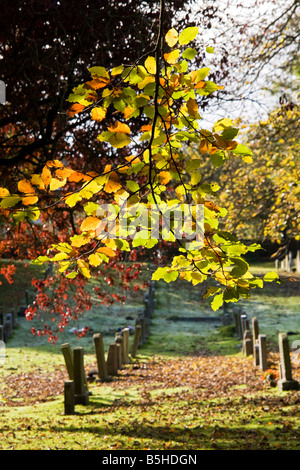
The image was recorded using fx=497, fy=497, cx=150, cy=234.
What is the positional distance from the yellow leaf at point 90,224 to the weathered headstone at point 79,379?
6.48 m

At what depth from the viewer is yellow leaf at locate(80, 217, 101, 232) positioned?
2.78m

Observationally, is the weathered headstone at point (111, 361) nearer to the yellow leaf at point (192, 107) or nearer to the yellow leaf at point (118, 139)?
the yellow leaf at point (118, 139)

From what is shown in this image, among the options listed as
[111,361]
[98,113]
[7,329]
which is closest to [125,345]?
[111,361]

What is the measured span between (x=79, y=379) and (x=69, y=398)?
64 cm

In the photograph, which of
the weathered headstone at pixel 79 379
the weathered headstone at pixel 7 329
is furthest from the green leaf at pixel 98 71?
the weathered headstone at pixel 7 329

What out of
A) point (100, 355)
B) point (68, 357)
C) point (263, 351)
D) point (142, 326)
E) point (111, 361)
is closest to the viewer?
point (68, 357)

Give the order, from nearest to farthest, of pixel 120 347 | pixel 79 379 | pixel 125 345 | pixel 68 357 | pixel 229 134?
pixel 229 134 → pixel 79 379 → pixel 68 357 → pixel 120 347 → pixel 125 345

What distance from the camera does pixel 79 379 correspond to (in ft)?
29.6

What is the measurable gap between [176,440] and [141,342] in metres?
10.3

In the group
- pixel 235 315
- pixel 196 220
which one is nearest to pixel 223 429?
pixel 196 220

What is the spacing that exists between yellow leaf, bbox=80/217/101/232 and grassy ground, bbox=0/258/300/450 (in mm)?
4600

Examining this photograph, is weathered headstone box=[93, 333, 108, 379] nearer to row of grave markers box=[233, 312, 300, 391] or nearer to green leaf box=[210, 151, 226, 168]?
row of grave markers box=[233, 312, 300, 391]

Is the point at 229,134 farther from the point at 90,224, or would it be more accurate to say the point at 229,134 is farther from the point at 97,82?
the point at 90,224

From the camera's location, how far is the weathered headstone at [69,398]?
27.5 feet
